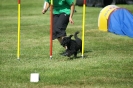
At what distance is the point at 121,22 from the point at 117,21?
0.86ft

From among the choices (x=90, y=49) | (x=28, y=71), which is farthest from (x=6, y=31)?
(x=28, y=71)

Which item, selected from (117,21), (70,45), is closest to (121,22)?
(117,21)

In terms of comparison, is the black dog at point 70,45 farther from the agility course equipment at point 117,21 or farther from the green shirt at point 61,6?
the agility course equipment at point 117,21

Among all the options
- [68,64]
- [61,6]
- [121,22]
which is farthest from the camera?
[121,22]

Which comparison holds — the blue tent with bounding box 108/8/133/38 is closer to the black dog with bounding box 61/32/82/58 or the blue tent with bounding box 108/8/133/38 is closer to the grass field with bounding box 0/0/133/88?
the grass field with bounding box 0/0/133/88

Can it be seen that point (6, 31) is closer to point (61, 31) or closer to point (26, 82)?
point (61, 31)

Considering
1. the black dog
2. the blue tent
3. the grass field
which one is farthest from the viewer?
the blue tent

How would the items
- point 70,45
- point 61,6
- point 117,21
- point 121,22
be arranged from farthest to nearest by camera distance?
point 117,21
point 121,22
point 61,6
point 70,45

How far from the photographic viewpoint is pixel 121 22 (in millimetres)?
18266

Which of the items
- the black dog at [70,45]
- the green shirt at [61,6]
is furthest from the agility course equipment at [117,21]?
the black dog at [70,45]

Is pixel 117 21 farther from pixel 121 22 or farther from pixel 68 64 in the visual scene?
pixel 68 64

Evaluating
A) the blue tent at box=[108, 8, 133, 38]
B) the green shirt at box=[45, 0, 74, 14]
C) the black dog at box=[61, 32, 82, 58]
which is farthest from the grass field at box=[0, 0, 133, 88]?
the green shirt at box=[45, 0, 74, 14]

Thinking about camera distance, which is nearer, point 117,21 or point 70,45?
point 70,45

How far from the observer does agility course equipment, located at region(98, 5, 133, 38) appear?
17.8m
